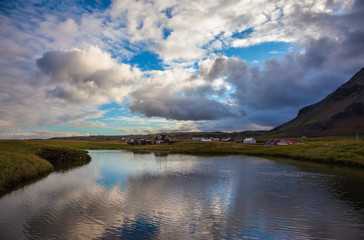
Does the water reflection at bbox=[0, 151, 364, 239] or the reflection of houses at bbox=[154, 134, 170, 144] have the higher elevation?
the reflection of houses at bbox=[154, 134, 170, 144]

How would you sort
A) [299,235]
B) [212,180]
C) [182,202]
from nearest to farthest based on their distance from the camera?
[299,235], [182,202], [212,180]

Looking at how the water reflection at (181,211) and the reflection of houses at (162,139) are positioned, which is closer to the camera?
the water reflection at (181,211)

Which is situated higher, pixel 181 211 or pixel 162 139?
pixel 162 139

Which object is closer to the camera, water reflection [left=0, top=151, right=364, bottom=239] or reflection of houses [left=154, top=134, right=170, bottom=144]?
water reflection [left=0, top=151, right=364, bottom=239]

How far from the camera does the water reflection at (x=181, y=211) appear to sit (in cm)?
1340

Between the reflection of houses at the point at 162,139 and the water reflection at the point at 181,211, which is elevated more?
the reflection of houses at the point at 162,139

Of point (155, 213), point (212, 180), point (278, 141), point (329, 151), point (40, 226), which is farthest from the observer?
point (278, 141)

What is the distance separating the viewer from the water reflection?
527 inches

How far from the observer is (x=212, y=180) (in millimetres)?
29781

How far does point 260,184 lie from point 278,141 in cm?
10845

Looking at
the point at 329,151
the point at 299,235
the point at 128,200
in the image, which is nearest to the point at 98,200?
the point at 128,200

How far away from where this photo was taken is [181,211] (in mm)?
17234

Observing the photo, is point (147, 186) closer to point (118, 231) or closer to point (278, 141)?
point (118, 231)

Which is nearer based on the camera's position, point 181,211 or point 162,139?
point 181,211
